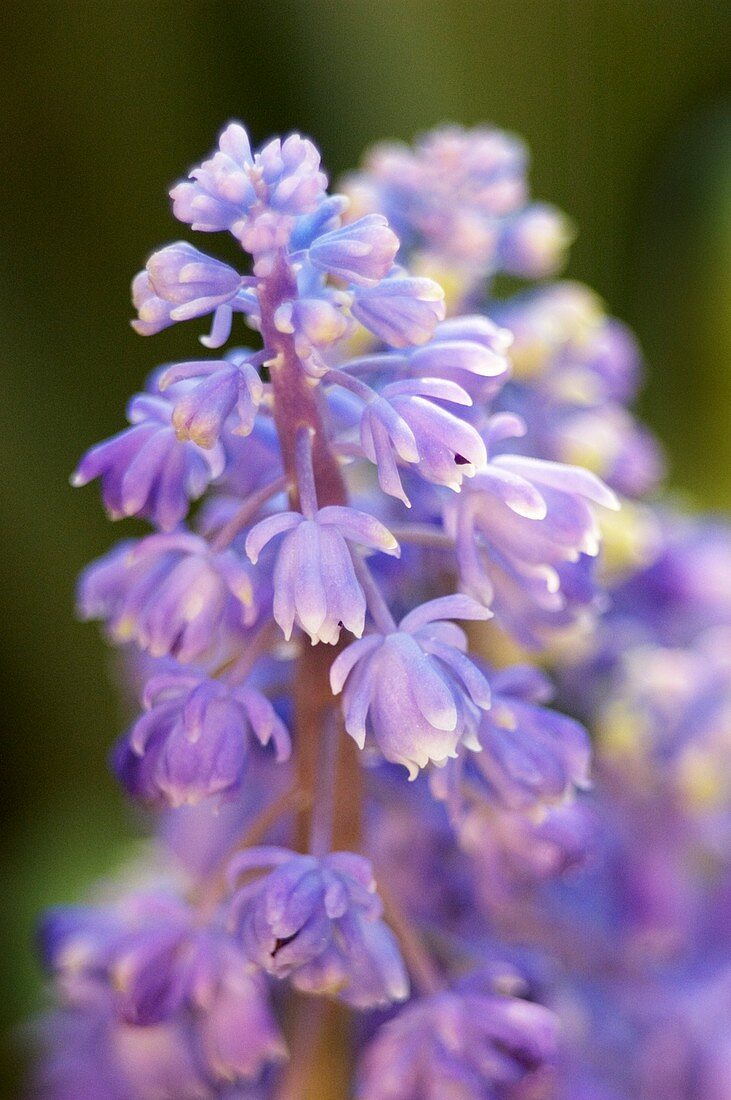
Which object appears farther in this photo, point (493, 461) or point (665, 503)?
point (665, 503)

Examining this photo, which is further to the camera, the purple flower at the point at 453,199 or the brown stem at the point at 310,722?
the purple flower at the point at 453,199

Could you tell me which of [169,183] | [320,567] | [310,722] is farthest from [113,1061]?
[169,183]

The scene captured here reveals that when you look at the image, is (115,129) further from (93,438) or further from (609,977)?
(609,977)

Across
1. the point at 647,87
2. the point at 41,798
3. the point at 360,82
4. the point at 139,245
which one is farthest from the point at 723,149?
the point at 41,798

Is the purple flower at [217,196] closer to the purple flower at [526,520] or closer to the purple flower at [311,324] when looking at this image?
the purple flower at [311,324]

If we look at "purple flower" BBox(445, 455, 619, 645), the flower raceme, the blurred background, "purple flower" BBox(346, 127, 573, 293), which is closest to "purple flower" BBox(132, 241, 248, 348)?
the flower raceme

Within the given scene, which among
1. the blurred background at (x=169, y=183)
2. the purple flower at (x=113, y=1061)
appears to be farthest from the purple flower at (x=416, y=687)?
the blurred background at (x=169, y=183)

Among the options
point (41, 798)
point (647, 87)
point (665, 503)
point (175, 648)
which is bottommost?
point (41, 798)

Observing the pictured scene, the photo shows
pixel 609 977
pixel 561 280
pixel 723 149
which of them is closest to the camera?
pixel 609 977
